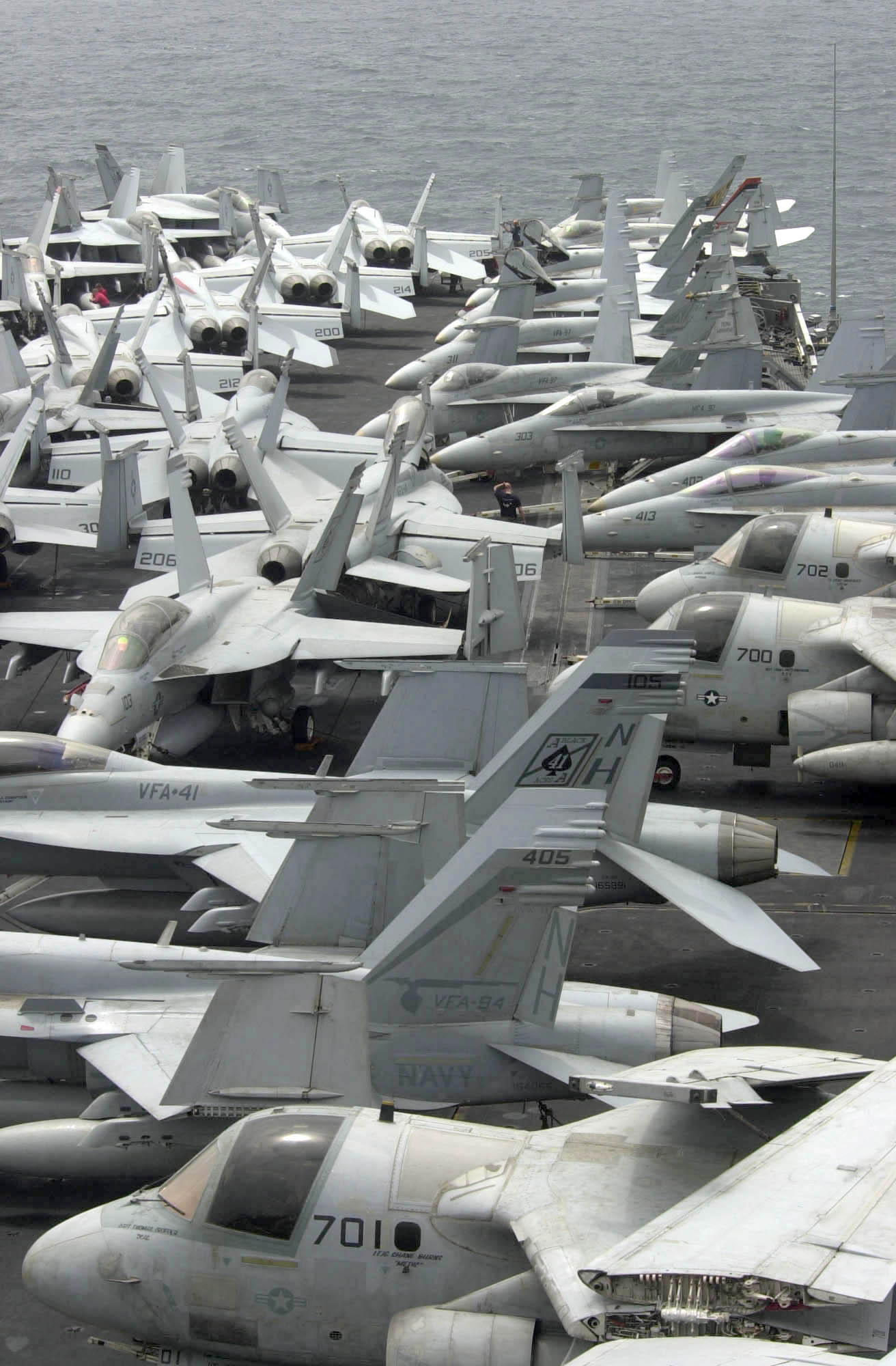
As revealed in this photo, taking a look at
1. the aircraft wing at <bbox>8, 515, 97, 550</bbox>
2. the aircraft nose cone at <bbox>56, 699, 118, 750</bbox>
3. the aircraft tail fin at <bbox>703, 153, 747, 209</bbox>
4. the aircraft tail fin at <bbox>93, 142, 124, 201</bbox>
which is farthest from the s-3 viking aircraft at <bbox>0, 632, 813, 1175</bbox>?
the aircraft tail fin at <bbox>93, 142, 124, 201</bbox>

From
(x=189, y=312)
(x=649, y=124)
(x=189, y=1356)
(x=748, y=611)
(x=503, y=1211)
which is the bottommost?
(x=189, y=1356)

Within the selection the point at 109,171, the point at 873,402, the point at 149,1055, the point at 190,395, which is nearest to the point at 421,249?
the point at 109,171

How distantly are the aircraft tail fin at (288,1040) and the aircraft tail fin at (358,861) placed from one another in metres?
2.36

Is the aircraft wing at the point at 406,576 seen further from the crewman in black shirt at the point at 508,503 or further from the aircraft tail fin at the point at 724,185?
the aircraft tail fin at the point at 724,185

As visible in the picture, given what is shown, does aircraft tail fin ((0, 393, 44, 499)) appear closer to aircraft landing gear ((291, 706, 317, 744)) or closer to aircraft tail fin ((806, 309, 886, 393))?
aircraft landing gear ((291, 706, 317, 744))

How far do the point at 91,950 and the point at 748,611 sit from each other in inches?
496

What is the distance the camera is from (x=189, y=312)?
2041 inches

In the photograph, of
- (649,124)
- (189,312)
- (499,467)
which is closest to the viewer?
(499,467)

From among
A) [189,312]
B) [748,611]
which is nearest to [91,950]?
[748,611]

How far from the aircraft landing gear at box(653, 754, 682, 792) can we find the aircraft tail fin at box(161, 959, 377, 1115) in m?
12.7

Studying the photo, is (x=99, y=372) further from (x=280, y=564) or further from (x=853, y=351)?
(x=853, y=351)

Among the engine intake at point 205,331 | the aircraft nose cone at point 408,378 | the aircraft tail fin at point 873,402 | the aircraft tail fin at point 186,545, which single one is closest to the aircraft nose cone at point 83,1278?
the aircraft tail fin at point 186,545

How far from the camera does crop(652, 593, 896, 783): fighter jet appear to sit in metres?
25.0

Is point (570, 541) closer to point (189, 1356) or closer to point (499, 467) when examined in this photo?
point (499, 467)
